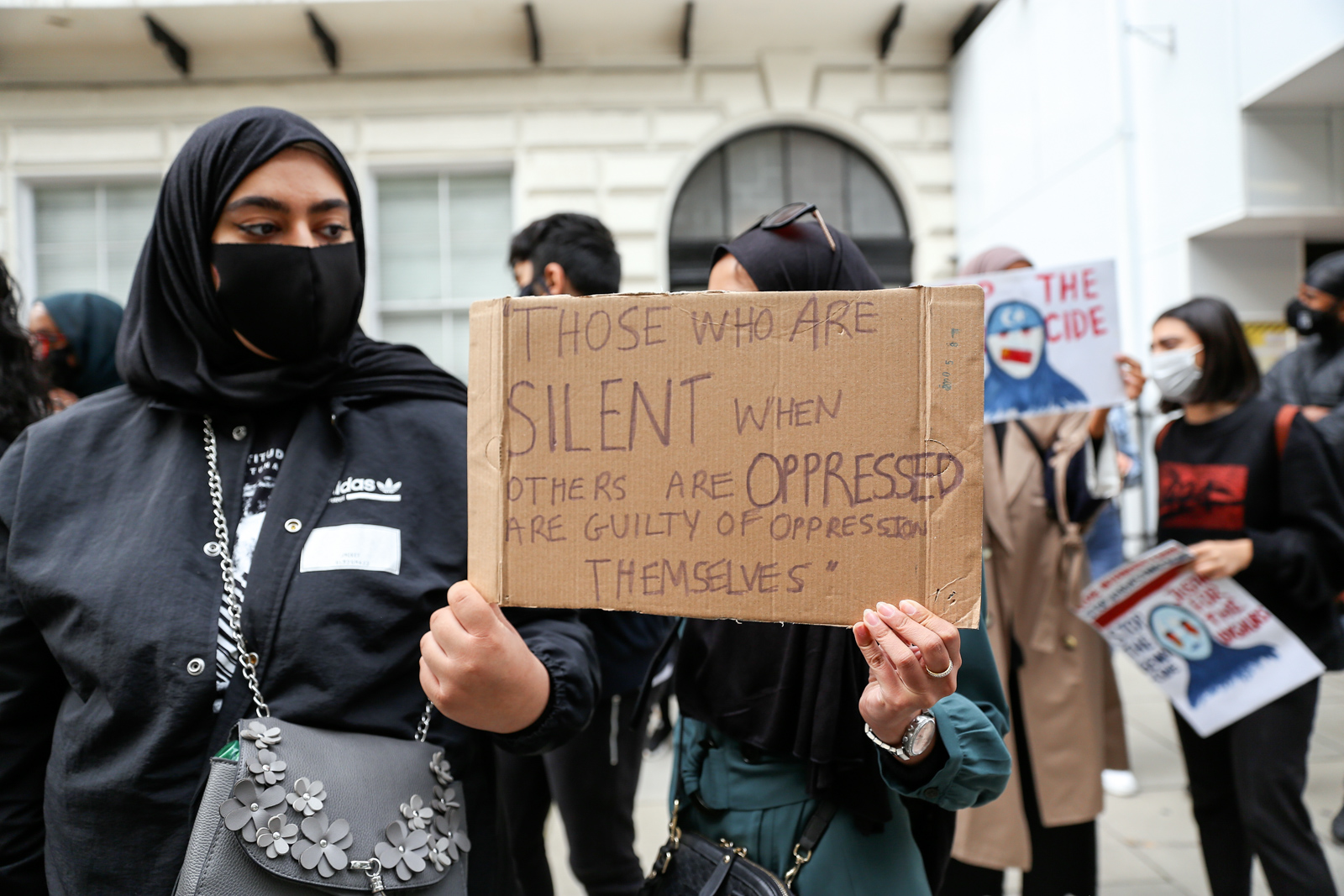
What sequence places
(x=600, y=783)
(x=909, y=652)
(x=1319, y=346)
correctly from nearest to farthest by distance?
(x=909, y=652) → (x=600, y=783) → (x=1319, y=346)

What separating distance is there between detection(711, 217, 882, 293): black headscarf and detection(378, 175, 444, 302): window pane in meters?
7.27

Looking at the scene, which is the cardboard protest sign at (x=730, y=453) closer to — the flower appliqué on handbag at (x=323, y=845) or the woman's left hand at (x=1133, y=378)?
the flower appliqué on handbag at (x=323, y=845)

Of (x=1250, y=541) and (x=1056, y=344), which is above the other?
(x=1056, y=344)

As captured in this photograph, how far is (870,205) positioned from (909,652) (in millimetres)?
7859

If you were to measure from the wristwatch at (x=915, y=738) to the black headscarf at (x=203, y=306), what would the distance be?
100 cm

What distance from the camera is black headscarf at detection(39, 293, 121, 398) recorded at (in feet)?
11.2

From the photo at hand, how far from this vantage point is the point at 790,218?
154 centimetres

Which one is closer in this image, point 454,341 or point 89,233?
point 89,233

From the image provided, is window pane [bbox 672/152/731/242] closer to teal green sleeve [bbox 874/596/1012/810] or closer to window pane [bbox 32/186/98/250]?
window pane [bbox 32/186/98/250]

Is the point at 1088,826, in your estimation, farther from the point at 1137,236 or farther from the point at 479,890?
the point at 1137,236

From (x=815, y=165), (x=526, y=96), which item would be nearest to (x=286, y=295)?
(x=526, y=96)

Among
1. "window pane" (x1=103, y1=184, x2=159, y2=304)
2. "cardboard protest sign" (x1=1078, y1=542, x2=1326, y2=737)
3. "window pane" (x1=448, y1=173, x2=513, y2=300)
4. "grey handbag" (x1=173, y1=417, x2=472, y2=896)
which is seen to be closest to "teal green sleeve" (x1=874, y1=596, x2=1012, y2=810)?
"grey handbag" (x1=173, y1=417, x2=472, y2=896)

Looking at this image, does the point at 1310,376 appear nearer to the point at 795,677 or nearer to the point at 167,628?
the point at 795,677

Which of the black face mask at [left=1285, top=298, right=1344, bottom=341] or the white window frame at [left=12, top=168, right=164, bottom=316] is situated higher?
the white window frame at [left=12, top=168, right=164, bottom=316]
